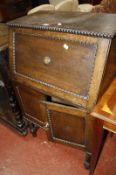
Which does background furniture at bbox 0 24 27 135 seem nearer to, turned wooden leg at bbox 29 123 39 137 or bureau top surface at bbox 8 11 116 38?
turned wooden leg at bbox 29 123 39 137

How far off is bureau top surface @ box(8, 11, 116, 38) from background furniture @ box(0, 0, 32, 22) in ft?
7.43

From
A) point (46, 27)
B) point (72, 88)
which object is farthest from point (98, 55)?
point (46, 27)

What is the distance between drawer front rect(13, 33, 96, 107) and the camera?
830 mm

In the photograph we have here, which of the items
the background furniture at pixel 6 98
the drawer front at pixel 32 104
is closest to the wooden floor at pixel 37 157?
the background furniture at pixel 6 98

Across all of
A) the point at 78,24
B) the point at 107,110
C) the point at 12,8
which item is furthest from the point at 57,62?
the point at 12,8

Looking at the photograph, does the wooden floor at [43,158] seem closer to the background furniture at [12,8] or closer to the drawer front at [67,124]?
the drawer front at [67,124]

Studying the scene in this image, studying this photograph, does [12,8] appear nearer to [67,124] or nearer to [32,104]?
[32,104]

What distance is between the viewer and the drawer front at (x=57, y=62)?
83cm

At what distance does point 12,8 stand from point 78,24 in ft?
8.87

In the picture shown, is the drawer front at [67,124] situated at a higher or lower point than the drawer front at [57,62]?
lower

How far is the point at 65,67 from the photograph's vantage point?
894mm

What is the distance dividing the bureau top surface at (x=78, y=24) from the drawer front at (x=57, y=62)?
0.05 metres

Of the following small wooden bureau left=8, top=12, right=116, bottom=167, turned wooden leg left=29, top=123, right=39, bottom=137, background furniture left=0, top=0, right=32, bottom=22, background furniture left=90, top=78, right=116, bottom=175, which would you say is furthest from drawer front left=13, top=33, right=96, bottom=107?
background furniture left=0, top=0, right=32, bottom=22

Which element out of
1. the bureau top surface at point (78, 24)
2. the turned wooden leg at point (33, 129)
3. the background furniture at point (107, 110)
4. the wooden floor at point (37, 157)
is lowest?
the wooden floor at point (37, 157)
